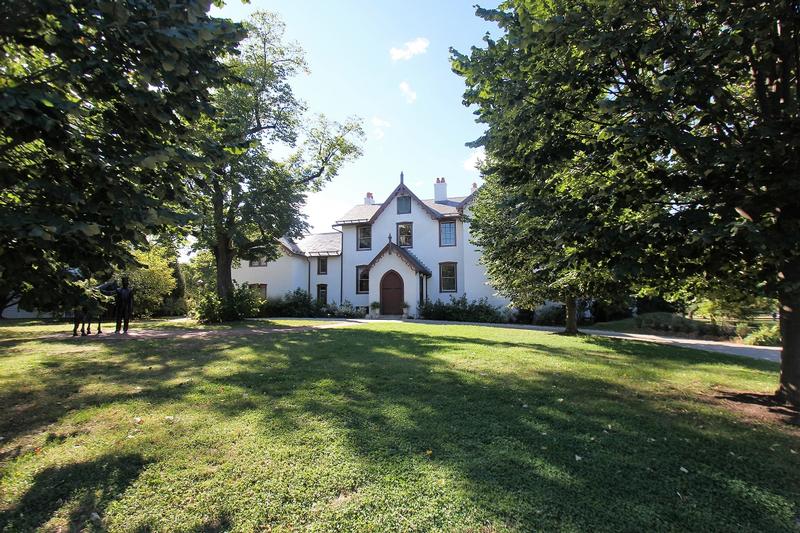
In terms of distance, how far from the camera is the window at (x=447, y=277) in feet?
91.2

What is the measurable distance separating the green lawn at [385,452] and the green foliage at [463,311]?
17.3 m

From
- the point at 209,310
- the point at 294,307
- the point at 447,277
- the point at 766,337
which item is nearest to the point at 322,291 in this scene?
the point at 294,307

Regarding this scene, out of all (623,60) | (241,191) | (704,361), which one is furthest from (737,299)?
(241,191)

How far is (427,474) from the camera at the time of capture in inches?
133

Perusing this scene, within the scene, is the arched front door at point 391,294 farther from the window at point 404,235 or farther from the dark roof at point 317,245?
the dark roof at point 317,245

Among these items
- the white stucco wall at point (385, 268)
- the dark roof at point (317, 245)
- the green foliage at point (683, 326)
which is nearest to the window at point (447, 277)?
the white stucco wall at point (385, 268)

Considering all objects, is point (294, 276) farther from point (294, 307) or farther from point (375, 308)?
point (375, 308)

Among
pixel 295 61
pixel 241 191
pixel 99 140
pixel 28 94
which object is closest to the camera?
pixel 28 94

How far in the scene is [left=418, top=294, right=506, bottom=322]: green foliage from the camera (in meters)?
24.5

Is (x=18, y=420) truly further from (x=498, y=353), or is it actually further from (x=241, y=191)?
(x=241, y=191)

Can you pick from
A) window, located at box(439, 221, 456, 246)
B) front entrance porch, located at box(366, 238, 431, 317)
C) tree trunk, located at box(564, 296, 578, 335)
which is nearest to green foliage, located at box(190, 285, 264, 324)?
front entrance porch, located at box(366, 238, 431, 317)

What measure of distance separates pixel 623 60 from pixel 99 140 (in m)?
5.71

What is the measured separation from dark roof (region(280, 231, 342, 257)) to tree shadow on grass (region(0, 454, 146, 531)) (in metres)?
27.2

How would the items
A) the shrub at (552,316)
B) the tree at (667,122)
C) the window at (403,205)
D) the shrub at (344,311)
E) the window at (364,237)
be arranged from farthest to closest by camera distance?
the window at (364,237)
the window at (403,205)
the shrub at (344,311)
the shrub at (552,316)
the tree at (667,122)
